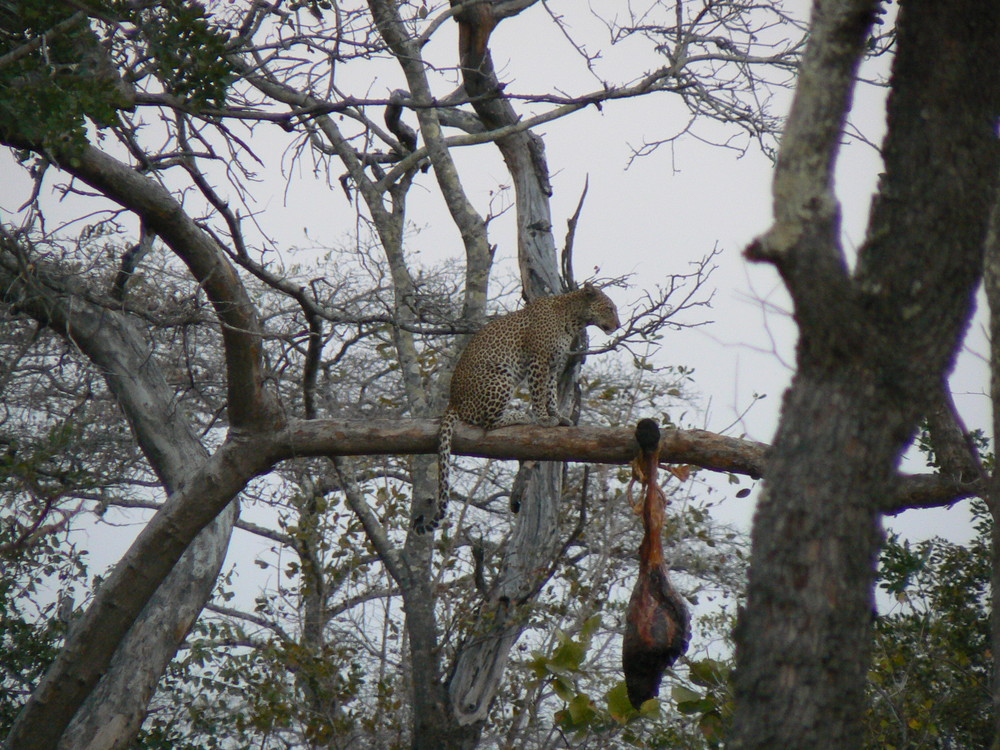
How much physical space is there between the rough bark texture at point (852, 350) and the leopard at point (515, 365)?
9.41 feet

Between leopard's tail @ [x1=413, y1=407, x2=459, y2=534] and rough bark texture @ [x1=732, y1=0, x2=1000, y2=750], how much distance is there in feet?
9.11

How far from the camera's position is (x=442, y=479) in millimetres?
5508

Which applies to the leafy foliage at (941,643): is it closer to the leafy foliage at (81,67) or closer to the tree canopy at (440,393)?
the tree canopy at (440,393)

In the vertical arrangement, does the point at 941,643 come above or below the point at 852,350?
above

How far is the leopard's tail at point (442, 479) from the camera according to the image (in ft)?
16.9

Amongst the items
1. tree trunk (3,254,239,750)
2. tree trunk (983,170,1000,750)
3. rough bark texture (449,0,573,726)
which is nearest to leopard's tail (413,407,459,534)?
rough bark texture (449,0,573,726)

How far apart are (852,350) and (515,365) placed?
387 cm

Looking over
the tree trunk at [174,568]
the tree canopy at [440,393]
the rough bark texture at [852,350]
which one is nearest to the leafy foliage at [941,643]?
the tree canopy at [440,393]

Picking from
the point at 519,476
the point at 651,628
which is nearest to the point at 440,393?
the point at 519,476

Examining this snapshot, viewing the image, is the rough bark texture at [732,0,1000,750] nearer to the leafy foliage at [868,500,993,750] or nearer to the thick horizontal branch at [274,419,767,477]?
the thick horizontal branch at [274,419,767,477]

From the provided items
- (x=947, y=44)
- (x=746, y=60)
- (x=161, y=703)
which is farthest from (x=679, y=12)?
(x=161, y=703)

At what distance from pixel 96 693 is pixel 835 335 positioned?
5.20m

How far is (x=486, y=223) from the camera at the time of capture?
7.30m

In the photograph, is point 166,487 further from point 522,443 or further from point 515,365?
point 522,443
